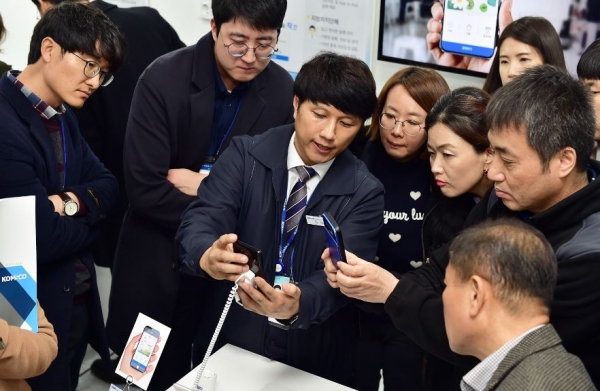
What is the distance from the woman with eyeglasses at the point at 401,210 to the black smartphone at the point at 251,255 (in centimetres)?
59

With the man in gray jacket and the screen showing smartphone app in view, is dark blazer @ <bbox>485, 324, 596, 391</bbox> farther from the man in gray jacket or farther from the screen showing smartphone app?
the screen showing smartphone app

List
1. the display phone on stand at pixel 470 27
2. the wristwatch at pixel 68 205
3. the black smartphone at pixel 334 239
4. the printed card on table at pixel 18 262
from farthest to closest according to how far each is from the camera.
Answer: the display phone on stand at pixel 470 27, the wristwatch at pixel 68 205, the printed card on table at pixel 18 262, the black smartphone at pixel 334 239

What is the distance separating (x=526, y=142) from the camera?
180cm

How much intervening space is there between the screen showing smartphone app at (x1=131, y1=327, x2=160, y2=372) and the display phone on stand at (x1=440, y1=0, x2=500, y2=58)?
7.43 feet

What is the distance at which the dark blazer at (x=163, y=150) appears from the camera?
258 cm

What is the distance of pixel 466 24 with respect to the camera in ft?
11.6

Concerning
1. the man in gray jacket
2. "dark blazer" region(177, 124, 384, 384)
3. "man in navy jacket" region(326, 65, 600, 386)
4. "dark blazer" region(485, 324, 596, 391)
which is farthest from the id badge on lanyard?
"dark blazer" region(485, 324, 596, 391)

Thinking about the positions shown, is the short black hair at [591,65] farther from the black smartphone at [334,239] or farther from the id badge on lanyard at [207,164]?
the id badge on lanyard at [207,164]

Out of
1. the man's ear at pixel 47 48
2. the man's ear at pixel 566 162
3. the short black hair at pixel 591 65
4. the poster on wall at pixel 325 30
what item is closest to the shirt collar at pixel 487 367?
the man's ear at pixel 566 162

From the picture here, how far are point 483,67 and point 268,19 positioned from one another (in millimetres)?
1434

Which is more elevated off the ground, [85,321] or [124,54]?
[124,54]

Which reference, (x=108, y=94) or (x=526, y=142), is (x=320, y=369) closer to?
(x=526, y=142)

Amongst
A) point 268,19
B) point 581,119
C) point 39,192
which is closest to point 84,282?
point 39,192

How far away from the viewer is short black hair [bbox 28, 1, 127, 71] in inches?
95.1
